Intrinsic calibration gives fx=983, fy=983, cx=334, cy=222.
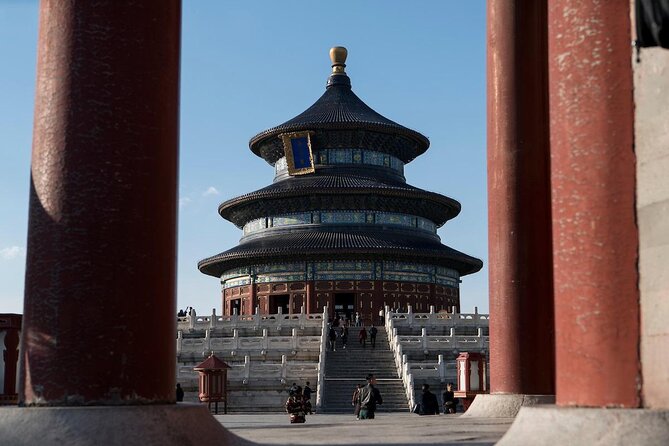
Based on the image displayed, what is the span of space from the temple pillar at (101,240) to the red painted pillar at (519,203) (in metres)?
5.80

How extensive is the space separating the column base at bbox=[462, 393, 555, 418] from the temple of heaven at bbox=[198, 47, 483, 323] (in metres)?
32.8

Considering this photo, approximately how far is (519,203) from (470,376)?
9.78 meters

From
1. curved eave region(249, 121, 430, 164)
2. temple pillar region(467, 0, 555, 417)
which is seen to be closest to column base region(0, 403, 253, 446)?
temple pillar region(467, 0, 555, 417)

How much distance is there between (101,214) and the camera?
8273mm

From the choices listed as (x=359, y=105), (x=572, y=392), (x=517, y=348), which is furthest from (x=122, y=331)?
(x=359, y=105)

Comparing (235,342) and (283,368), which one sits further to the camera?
(235,342)

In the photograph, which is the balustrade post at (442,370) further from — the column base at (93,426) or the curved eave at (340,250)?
the column base at (93,426)

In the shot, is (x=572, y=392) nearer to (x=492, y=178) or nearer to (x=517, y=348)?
(x=517, y=348)

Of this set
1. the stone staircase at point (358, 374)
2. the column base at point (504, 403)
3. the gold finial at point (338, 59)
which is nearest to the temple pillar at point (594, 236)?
the column base at point (504, 403)

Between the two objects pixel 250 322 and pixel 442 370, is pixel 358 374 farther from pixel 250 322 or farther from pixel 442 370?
pixel 250 322

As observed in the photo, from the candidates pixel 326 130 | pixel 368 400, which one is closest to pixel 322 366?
pixel 368 400

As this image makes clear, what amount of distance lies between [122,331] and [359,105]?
158 ft

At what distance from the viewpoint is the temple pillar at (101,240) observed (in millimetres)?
8055

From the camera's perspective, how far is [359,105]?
55625 mm
